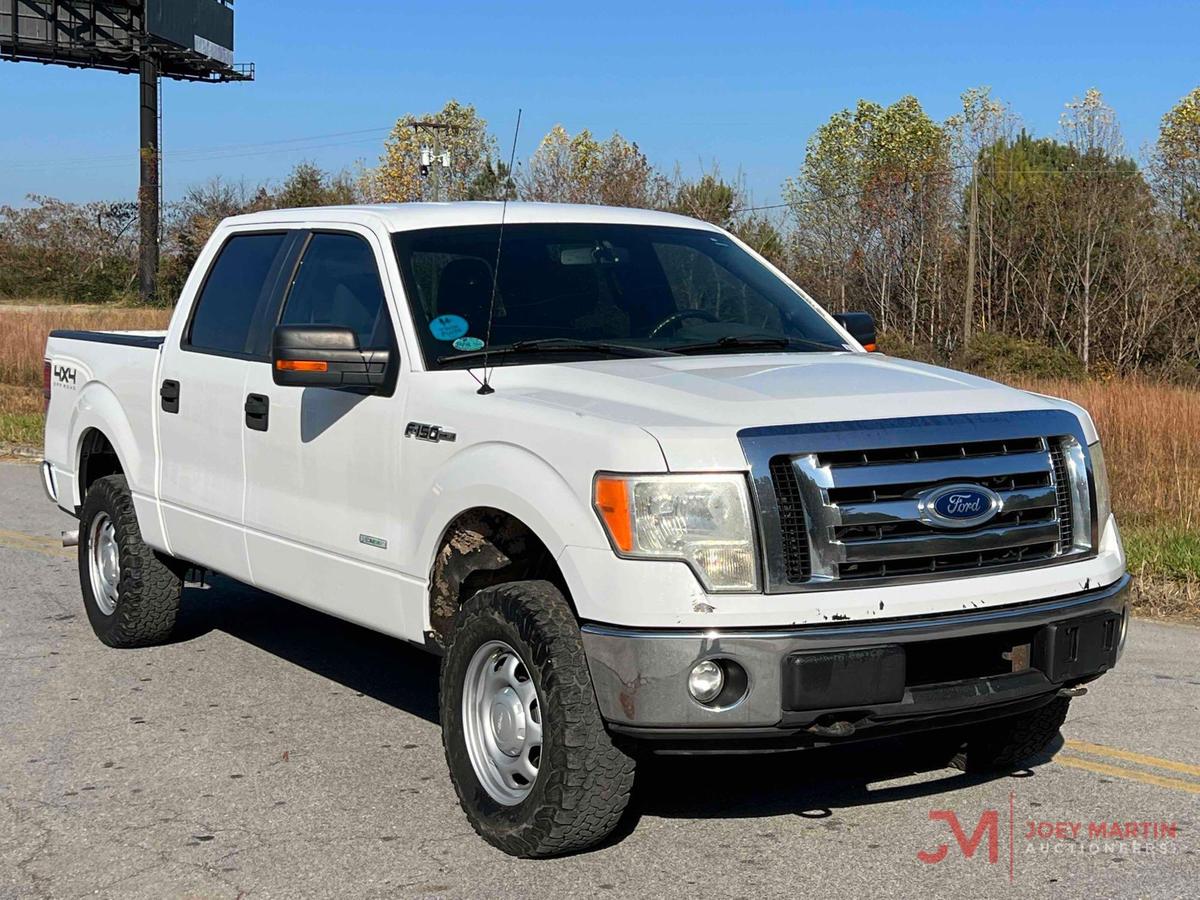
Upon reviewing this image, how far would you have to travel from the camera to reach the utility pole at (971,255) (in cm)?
3139

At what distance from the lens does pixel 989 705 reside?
4406mm

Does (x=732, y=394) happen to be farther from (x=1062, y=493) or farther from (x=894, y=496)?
(x=1062, y=493)

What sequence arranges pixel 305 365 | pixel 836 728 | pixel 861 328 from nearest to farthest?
pixel 836 728 → pixel 305 365 → pixel 861 328

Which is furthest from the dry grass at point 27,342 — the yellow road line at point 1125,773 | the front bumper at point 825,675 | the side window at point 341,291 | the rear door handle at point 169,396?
the front bumper at point 825,675

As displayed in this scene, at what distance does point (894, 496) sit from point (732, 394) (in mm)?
584

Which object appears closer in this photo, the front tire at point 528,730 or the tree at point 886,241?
the front tire at point 528,730

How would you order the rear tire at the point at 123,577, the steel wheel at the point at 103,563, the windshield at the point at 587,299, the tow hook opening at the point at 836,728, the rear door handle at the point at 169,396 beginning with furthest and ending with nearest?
the steel wheel at the point at 103,563, the rear tire at the point at 123,577, the rear door handle at the point at 169,396, the windshield at the point at 587,299, the tow hook opening at the point at 836,728

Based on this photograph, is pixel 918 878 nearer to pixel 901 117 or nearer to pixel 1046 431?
pixel 1046 431

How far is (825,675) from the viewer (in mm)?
4129

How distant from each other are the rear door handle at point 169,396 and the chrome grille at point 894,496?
10.6 feet

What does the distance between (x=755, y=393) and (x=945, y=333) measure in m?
29.8

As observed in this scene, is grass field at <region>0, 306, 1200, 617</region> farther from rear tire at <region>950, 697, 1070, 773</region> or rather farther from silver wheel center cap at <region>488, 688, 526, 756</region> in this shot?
silver wheel center cap at <region>488, 688, 526, 756</region>

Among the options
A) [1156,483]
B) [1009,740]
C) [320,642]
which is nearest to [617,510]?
[1009,740]

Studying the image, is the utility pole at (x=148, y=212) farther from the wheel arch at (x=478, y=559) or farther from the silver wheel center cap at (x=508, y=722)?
the silver wheel center cap at (x=508, y=722)
